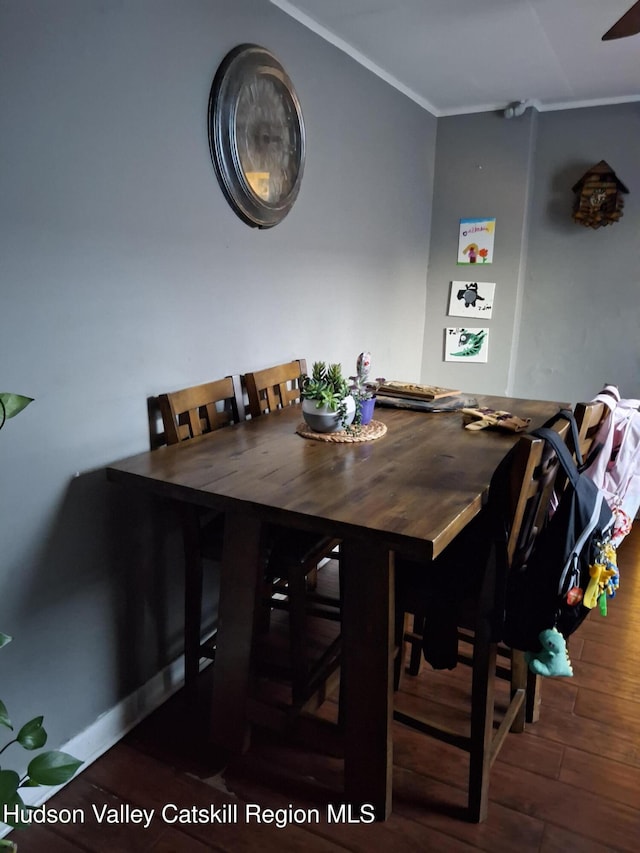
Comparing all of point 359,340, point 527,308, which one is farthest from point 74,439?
point 527,308

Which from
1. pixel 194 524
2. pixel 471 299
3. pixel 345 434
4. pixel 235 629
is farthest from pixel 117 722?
pixel 471 299

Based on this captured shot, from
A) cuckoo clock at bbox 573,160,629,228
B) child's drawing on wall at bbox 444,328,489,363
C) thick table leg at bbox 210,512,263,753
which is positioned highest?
cuckoo clock at bbox 573,160,629,228

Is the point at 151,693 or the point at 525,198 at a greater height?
the point at 525,198

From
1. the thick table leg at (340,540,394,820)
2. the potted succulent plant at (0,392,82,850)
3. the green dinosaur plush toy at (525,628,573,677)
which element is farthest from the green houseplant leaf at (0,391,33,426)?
the green dinosaur plush toy at (525,628,573,677)

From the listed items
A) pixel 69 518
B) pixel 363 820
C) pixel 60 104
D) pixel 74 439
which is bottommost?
pixel 363 820

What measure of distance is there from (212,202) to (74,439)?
0.90 meters

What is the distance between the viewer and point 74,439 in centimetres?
159

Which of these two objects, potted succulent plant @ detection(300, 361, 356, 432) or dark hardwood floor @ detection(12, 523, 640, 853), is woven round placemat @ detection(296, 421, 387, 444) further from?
dark hardwood floor @ detection(12, 523, 640, 853)

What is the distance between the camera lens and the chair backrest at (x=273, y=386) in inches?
86.0

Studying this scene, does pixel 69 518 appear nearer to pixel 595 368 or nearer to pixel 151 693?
pixel 151 693

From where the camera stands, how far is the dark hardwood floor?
1469 millimetres

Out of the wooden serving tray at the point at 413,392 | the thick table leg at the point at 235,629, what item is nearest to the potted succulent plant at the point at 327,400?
the thick table leg at the point at 235,629

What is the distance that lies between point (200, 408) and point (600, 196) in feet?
8.45

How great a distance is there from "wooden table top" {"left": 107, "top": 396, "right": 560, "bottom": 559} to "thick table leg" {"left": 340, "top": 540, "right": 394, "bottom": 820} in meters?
0.12
